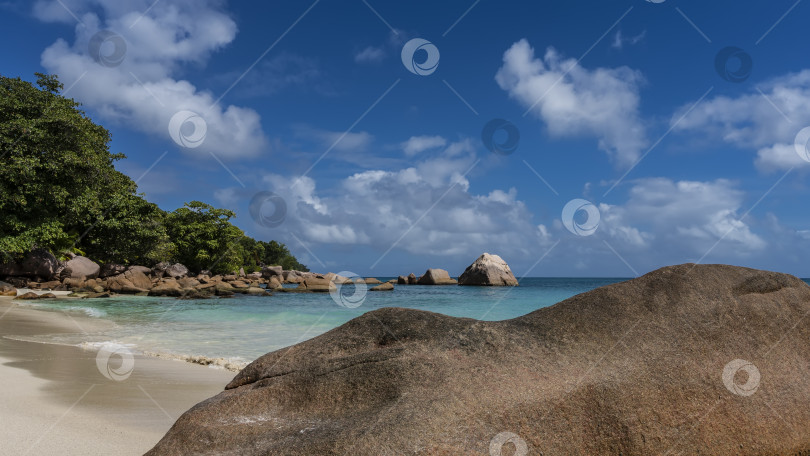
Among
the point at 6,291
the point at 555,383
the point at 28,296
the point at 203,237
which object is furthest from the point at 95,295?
the point at 555,383

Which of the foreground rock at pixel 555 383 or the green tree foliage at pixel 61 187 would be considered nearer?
the foreground rock at pixel 555 383

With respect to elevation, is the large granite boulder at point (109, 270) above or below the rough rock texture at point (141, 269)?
below

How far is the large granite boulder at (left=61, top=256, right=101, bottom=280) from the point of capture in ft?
115

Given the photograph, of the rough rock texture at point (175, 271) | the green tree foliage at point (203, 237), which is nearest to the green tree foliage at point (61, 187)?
the rough rock texture at point (175, 271)

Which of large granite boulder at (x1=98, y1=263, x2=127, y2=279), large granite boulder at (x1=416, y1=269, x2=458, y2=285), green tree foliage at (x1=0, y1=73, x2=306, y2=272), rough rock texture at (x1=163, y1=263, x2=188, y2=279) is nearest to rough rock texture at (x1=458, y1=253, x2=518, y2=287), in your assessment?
large granite boulder at (x1=416, y1=269, x2=458, y2=285)

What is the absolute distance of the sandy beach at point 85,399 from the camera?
4.48 meters

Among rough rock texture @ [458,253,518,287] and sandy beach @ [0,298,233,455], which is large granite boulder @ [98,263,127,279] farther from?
rough rock texture @ [458,253,518,287]

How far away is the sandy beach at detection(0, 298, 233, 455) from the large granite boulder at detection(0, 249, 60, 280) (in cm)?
2782

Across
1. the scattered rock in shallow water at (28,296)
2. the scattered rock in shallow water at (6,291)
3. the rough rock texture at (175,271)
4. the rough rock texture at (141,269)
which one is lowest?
the scattered rock in shallow water at (28,296)

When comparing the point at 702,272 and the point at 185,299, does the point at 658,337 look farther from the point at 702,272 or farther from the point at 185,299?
the point at 185,299

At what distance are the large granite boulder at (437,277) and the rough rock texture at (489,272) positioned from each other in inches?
182

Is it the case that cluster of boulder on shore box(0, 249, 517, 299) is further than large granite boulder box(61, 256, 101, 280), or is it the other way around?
large granite boulder box(61, 256, 101, 280)

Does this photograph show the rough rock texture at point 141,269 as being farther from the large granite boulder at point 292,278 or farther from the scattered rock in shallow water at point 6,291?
the large granite boulder at point 292,278

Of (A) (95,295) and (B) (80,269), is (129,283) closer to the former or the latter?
(B) (80,269)
